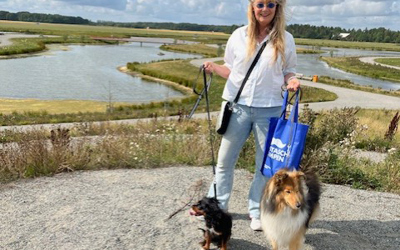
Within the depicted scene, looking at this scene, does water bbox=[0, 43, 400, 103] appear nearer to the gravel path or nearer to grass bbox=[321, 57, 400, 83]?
grass bbox=[321, 57, 400, 83]

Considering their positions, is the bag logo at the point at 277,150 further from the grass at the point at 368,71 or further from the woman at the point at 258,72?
the grass at the point at 368,71

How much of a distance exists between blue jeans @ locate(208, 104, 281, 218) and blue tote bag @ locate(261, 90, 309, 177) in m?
0.14

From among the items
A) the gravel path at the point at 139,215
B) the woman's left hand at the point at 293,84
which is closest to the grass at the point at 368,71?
the gravel path at the point at 139,215

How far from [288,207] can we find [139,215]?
209cm

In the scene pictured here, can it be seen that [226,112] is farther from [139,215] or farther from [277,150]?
[139,215]

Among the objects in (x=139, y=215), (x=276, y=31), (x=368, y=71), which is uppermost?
(x=276, y=31)

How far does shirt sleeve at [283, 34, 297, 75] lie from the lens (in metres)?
3.90

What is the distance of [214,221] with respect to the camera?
3.98 m

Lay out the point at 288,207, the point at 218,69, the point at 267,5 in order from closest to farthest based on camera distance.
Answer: the point at 288,207 → the point at 267,5 → the point at 218,69

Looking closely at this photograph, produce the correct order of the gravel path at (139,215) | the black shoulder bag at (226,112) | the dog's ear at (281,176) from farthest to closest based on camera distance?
1. the gravel path at (139,215)
2. the black shoulder bag at (226,112)
3. the dog's ear at (281,176)

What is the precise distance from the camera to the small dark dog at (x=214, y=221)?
399 centimetres

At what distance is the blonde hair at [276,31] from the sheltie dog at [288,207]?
3.99 feet

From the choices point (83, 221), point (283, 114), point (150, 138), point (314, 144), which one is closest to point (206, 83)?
point (283, 114)

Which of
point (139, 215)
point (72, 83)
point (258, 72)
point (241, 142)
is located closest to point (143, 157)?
point (139, 215)
